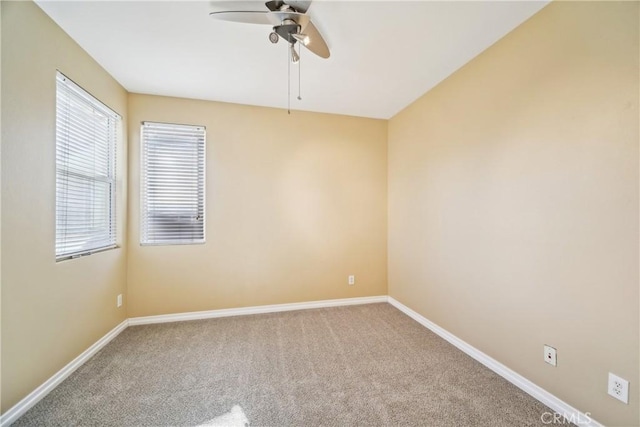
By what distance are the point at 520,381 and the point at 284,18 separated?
283 cm

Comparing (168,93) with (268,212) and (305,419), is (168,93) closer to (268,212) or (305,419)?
(268,212)

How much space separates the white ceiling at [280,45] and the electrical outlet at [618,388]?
2188 mm

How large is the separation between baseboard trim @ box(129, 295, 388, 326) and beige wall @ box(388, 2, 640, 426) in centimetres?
118

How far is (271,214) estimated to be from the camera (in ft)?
10.5

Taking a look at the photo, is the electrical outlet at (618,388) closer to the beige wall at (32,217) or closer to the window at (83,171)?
the beige wall at (32,217)

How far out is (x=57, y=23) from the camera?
1787mm

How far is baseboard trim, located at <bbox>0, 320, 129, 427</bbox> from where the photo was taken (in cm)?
149

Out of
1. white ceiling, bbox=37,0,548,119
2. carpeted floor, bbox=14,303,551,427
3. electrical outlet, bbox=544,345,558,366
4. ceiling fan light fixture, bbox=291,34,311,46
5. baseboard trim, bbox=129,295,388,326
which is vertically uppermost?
white ceiling, bbox=37,0,548,119

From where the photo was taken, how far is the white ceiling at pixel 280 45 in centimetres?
166

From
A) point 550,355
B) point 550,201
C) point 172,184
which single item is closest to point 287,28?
point 550,201

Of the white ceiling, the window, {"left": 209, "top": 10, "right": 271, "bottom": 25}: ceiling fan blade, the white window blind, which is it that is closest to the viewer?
{"left": 209, "top": 10, "right": 271, "bottom": 25}: ceiling fan blade

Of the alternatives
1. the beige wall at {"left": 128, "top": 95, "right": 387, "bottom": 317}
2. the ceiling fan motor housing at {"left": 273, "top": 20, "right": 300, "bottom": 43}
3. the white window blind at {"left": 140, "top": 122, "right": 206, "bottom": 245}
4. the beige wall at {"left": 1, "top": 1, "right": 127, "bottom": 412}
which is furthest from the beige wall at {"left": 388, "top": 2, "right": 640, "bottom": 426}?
the beige wall at {"left": 1, "top": 1, "right": 127, "bottom": 412}

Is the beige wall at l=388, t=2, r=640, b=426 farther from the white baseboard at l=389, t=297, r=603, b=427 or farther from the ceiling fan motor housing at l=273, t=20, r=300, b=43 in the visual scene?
the ceiling fan motor housing at l=273, t=20, r=300, b=43

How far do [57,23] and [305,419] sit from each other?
3087 millimetres
